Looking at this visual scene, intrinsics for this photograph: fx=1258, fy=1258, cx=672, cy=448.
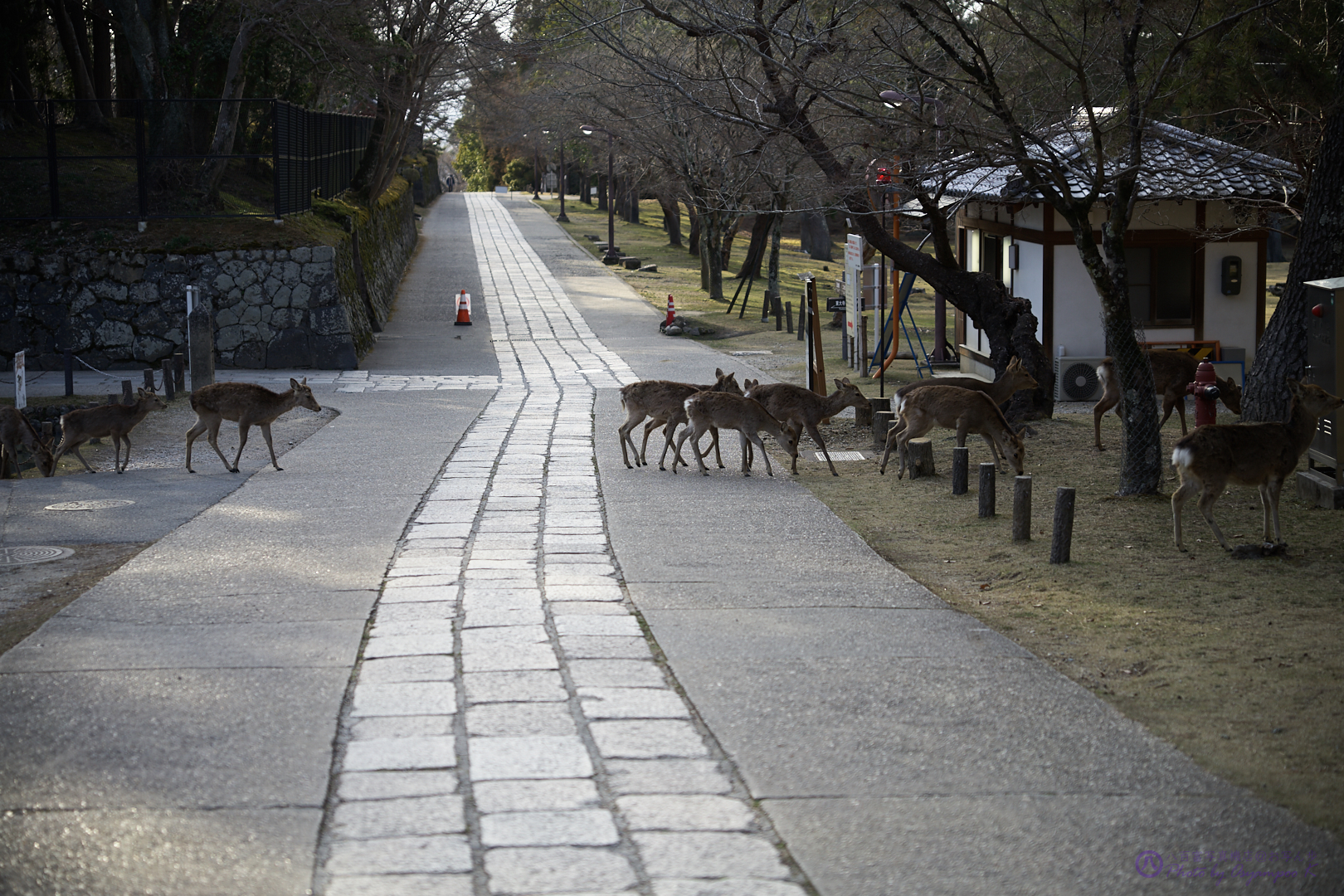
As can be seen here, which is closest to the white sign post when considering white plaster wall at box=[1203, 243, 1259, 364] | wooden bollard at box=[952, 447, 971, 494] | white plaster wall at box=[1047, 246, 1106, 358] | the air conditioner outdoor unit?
wooden bollard at box=[952, 447, 971, 494]

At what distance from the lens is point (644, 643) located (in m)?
6.93

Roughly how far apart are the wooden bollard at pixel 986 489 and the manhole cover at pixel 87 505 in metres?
7.48

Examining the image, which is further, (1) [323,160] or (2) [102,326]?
(1) [323,160]

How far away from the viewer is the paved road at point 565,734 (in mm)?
4371

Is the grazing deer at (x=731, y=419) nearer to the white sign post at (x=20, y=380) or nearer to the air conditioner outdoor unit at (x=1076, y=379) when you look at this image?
the air conditioner outdoor unit at (x=1076, y=379)

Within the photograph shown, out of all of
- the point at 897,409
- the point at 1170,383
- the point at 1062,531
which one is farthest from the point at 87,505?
the point at 1170,383

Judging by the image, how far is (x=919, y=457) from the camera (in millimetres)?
12930

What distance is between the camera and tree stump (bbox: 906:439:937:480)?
12.9m

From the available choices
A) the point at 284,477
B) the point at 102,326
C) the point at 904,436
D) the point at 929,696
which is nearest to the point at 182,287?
the point at 102,326

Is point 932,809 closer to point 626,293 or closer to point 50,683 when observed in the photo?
point 50,683

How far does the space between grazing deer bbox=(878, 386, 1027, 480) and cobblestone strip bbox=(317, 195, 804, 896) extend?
4.44 m

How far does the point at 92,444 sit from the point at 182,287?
23.4ft

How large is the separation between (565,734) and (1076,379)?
14.8 meters

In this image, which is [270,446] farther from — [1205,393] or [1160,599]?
[1205,393]
